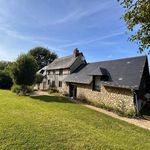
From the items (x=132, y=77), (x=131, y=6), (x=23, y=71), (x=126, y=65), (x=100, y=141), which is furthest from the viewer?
(x=23, y=71)

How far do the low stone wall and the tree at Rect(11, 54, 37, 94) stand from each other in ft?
30.4

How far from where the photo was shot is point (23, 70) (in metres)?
25.9

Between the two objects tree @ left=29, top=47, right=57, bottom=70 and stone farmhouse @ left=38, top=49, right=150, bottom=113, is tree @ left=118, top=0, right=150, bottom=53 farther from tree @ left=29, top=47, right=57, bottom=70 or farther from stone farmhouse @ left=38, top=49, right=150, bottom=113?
tree @ left=29, top=47, right=57, bottom=70

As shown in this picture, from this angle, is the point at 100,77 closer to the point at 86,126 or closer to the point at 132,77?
the point at 132,77

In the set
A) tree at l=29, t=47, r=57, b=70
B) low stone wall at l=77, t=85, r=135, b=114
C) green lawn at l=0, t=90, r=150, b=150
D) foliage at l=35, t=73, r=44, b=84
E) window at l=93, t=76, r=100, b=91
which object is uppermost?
tree at l=29, t=47, r=57, b=70

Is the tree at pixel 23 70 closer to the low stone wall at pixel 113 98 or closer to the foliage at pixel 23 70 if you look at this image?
the foliage at pixel 23 70

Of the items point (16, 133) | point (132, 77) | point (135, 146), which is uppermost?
point (132, 77)

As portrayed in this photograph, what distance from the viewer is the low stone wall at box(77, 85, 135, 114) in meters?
16.4

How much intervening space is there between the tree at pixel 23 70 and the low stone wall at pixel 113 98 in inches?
365

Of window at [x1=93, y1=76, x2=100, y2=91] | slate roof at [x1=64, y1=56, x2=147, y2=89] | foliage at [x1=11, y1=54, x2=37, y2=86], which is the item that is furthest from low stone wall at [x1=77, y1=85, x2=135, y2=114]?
foliage at [x1=11, y1=54, x2=37, y2=86]

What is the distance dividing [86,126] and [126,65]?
38.6ft

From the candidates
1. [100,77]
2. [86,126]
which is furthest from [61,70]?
[86,126]

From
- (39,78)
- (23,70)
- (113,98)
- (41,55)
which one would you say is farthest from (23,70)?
(41,55)

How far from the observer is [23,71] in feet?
85.2
